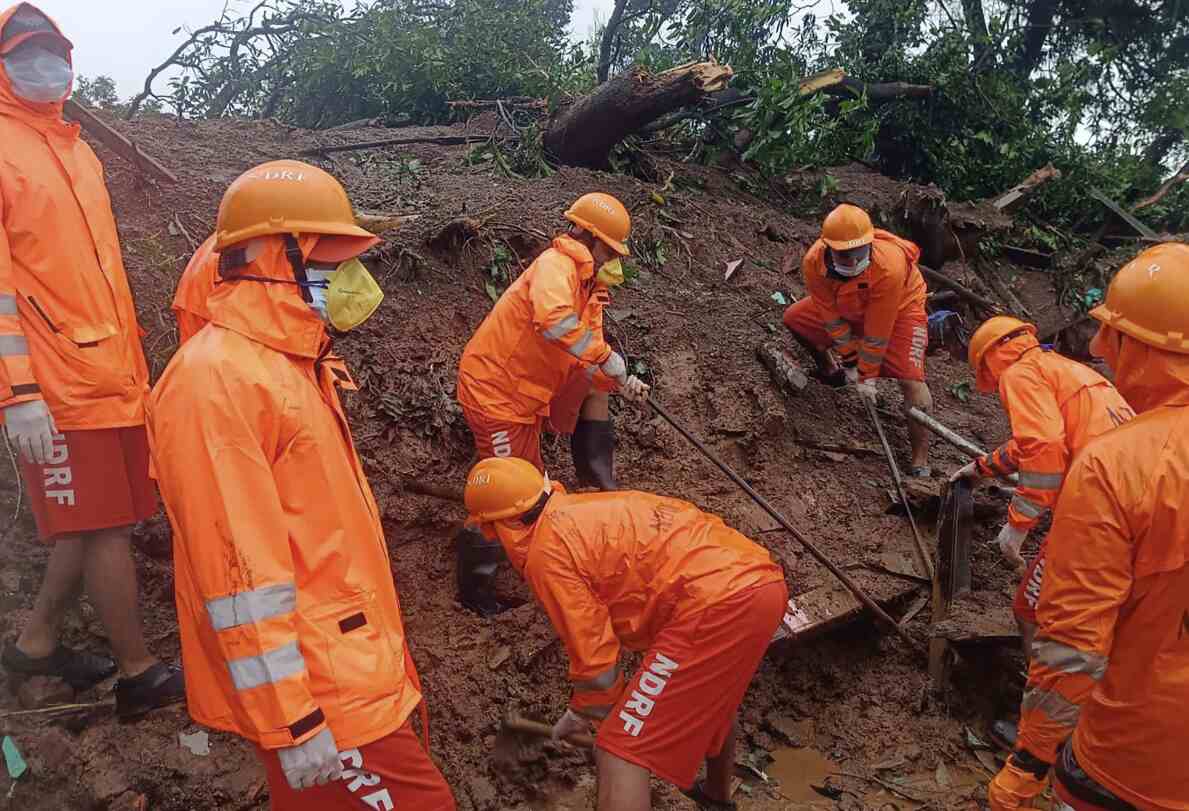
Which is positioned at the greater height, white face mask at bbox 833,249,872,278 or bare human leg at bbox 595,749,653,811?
white face mask at bbox 833,249,872,278

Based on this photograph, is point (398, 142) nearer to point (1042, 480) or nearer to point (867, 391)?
point (867, 391)

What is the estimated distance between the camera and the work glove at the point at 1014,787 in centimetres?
241

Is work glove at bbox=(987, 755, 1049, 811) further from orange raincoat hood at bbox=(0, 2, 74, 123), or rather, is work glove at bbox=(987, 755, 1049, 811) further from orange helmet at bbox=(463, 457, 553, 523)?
orange raincoat hood at bbox=(0, 2, 74, 123)

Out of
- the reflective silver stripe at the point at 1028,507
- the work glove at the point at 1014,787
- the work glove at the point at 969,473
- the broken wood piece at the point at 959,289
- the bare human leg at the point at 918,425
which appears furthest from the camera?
the broken wood piece at the point at 959,289

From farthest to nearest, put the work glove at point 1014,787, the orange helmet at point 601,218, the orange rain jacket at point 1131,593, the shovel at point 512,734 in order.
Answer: the orange helmet at point 601,218 < the shovel at point 512,734 < the work glove at point 1014,787 < the orange rain jacket at point 1131,593

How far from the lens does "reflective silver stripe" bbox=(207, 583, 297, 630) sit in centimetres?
171

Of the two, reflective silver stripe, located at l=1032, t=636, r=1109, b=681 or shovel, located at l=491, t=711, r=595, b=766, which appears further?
shovel, located at l=491, t=711, r=595, b=766

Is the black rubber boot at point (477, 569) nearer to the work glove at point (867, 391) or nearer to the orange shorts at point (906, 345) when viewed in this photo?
the work glove at point (867, 391)

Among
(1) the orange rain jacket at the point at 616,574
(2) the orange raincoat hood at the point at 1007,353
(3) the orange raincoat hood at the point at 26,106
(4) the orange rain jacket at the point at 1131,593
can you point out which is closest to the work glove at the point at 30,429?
(3) the orange raincoat hood at the point at 26,106

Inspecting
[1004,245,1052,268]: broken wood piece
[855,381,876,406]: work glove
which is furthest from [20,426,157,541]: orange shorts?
[1004,245,1052,268]: broken wood piece

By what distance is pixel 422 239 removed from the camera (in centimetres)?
530

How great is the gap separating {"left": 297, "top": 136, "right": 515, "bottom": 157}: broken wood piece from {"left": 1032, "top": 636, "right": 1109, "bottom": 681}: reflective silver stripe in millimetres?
5981

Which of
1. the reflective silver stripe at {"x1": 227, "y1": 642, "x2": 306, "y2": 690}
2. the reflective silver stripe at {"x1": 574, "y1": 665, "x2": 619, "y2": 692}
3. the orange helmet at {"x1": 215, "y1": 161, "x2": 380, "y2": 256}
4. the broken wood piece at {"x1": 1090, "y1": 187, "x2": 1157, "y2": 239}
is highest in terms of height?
the broken wood piece at {"x1": 1090, "y1": 187, "x2": 1157, "y2": 239}

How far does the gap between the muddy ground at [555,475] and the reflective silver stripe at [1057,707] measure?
5.78 feet
